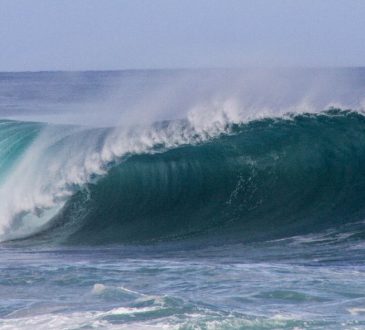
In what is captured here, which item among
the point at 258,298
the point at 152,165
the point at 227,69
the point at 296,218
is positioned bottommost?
the point at 258,298

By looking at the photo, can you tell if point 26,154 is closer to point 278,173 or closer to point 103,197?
point 103,197

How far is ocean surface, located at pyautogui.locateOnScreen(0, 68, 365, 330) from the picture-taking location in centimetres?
970

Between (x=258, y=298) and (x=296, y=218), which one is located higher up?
(x=296, y=218)

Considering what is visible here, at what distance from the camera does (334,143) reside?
18.7 m

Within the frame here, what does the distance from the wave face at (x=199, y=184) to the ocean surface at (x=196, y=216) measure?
0.11 ft

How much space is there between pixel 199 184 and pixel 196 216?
1.66m

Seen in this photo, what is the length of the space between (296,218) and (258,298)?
634cm

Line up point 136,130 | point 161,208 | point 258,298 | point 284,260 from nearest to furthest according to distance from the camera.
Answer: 1. point 258,298
2. point 284,260
3. point 161,208
4. point 136,130

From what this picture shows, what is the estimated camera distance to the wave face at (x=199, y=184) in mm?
16141

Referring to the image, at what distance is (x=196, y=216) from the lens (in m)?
16.8

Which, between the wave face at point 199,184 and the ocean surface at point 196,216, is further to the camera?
the wave face at point 199,184

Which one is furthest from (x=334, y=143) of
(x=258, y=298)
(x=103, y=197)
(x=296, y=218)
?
(x=258, y=298)

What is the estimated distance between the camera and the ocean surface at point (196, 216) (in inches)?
382

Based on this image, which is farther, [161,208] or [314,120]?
[314,120]
